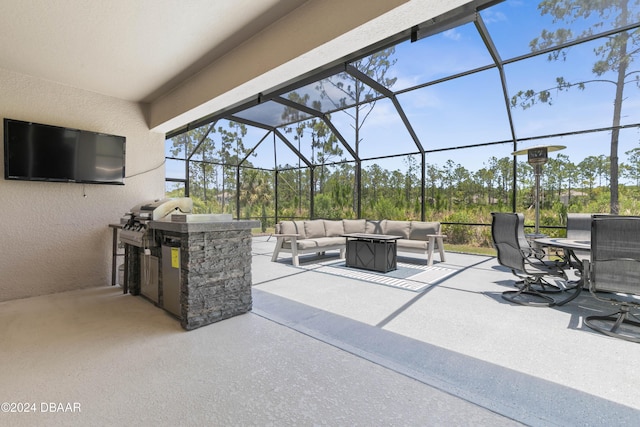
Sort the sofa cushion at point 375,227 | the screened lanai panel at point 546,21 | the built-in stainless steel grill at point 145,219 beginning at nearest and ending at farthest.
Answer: the built-in stainless steel grill at point 145,219 → the screened lanai panel at point 546,21 → the sofa cushion at point 375,227

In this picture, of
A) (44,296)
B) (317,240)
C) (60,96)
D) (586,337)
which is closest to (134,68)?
(60,96)

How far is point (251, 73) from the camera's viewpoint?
117 inches

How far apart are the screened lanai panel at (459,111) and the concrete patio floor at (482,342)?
367 cm

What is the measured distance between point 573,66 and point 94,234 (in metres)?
8.43

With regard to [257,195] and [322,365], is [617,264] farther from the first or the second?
[257,195]

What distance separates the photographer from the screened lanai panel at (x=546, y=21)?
3.98m

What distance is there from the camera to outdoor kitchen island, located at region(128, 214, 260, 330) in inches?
105

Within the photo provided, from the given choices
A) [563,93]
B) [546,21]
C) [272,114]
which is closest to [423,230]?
[563,93]

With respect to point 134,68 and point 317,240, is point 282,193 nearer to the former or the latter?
point 317,240

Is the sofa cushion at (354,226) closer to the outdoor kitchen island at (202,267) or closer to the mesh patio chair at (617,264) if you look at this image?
the outdoor kitchen island at (202,267)

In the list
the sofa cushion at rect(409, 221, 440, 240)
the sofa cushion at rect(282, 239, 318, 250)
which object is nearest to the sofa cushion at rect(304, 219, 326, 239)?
the sofa cushion at rect(282, 239, 318, 250)

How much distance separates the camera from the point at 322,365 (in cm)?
206

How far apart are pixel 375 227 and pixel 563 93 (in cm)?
450

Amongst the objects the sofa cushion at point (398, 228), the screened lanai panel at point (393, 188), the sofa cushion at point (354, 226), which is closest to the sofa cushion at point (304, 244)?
the sofa cushion at point (354, 226)
